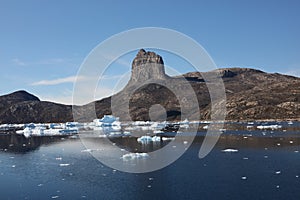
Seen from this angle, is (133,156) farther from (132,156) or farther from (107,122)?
(107,122)

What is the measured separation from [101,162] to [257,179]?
1765 cm

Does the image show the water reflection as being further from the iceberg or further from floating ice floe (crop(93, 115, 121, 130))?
floating ice floe (crop(93, 115, 121, 130))

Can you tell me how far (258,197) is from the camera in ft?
64.0

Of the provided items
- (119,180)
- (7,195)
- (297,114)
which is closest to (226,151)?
(119,180)

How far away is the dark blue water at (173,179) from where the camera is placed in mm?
21250

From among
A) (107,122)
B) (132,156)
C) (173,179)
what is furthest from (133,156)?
(107,122)

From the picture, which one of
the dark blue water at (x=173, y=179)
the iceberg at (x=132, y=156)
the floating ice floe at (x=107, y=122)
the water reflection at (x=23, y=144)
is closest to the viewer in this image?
the dark blue water at (x=173, y=179)

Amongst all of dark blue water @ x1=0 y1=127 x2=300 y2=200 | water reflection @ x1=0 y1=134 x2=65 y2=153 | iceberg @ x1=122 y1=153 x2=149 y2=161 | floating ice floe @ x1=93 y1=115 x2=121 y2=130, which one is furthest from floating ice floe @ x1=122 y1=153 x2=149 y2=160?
floating ice floe @ x1=93 y1=115 x2=121 y2=130

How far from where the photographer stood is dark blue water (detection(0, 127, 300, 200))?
21.2 metres

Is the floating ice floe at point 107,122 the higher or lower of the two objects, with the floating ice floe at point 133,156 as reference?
higher

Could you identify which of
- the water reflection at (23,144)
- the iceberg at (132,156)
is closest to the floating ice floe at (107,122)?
the water reflection at (23,144)

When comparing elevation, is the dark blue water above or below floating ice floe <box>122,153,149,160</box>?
below

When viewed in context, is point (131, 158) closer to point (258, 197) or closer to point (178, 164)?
point (178, 164)

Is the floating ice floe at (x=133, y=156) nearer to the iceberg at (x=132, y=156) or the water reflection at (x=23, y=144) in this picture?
the iceberg at (x=132, y=156)
